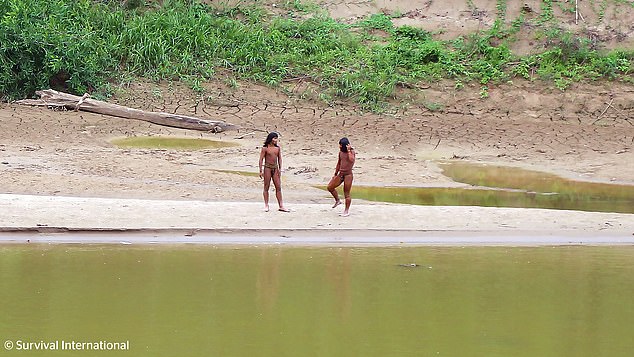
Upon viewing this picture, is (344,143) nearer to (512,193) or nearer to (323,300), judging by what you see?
(323,300)

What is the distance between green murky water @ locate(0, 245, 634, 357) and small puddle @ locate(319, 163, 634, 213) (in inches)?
124

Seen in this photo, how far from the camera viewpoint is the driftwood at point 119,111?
2059 centimetres

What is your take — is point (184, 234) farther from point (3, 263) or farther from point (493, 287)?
point (493, 287)

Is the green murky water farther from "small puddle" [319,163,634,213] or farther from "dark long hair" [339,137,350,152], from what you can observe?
"small puddle" [319,163,634,213]

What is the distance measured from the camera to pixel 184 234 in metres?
11.9

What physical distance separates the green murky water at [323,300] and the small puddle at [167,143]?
7.83 metres

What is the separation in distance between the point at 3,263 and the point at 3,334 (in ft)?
9.27

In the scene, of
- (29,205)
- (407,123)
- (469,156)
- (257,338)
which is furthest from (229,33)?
(257,338)

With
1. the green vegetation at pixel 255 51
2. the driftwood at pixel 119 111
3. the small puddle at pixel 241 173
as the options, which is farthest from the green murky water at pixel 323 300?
the green vegetation at pixel 255 51

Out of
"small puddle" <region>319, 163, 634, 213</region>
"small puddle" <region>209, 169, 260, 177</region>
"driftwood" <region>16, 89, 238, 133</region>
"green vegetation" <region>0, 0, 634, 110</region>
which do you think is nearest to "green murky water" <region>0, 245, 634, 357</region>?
"small puddle" <region>319, 163, 634, 213</region>

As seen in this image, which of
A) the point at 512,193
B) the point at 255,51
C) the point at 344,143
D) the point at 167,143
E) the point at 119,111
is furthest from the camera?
the point at 255,51

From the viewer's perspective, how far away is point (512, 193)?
16.2 m

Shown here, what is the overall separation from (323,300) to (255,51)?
16265mm

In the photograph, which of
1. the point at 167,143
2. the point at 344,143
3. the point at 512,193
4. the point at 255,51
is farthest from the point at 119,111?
the point at 344,143
